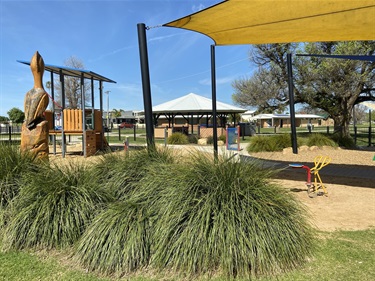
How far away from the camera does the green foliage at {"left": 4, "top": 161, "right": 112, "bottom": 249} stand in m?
3.46

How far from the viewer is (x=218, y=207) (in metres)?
3.10

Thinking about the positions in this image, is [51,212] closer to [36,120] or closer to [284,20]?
[36,120]

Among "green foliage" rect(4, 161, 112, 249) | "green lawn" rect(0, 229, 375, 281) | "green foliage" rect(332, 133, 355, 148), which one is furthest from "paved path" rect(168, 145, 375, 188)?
"green foliage" rect(332, 133, 355, 148)

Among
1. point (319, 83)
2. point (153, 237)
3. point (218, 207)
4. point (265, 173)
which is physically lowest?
point (153, 237)

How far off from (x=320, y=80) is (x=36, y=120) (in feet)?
57.3

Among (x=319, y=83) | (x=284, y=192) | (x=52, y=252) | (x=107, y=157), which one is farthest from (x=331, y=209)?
(x=319, y=83)

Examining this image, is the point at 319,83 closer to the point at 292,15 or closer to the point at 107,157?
the point at 292,15

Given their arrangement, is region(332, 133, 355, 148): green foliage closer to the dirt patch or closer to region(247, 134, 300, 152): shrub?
region(247, 134, 300, 152): shrub

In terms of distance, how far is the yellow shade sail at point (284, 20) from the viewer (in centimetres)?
513

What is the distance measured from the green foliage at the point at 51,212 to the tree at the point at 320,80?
50.8ft

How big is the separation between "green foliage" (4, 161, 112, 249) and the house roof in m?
19.0

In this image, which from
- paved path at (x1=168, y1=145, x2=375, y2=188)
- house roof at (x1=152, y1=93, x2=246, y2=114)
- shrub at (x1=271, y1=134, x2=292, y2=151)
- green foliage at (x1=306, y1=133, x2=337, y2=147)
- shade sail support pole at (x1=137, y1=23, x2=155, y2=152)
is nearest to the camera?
shade sail support pole at (x1=137, y1=23, x2=155, y2=152)

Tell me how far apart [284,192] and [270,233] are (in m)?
0.64

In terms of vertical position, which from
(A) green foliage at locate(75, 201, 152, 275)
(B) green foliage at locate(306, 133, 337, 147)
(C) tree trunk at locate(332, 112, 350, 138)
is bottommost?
(A) green foliage at locate(75, 201, 152, 275)
